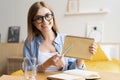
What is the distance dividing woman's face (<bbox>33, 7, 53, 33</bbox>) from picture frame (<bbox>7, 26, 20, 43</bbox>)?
2045mm

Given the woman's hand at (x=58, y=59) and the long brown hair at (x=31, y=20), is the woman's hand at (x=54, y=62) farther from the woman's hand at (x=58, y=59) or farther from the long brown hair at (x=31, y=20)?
the long brown hair at (x=31, y=20)

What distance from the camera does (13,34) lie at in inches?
137

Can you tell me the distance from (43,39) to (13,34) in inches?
80.8

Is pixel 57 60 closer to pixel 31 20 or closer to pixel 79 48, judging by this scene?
pixel 79 48

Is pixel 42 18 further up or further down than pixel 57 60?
further up

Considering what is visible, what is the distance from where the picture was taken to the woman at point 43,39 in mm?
1408

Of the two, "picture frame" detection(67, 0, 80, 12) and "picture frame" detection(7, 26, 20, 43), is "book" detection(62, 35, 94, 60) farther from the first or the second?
"picture frame" detection(7, 26, 20, 43)

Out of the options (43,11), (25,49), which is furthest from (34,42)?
(43,11)

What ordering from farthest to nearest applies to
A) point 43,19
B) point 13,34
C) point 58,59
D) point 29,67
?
point 13,34 → point 43,19 → point 58,59 → point 29,67

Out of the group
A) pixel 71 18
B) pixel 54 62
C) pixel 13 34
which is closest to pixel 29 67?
pixel 54 62

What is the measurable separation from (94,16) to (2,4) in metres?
1.52

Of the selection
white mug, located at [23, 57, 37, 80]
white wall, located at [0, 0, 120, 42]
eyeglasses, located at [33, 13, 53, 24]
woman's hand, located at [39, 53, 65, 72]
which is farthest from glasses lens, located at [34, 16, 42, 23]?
white wall, located at [0, 0, 120, 42]

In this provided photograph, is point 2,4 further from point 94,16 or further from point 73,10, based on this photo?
point 94,16

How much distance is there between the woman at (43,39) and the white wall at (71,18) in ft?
5.14
